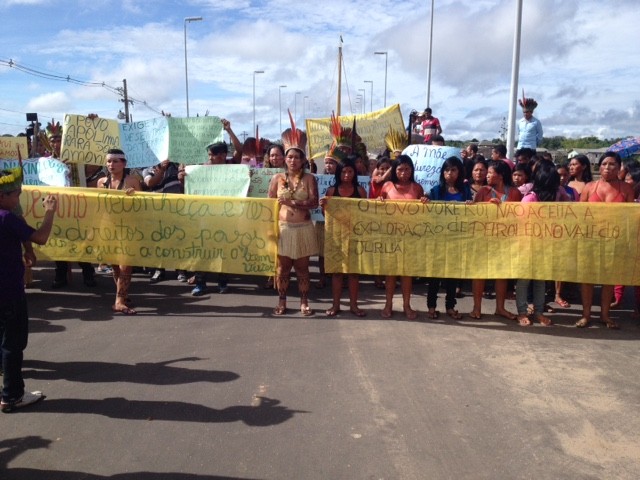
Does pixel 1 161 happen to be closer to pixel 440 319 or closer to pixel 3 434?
pixel 3 434

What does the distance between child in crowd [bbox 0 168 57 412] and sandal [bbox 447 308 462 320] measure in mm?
4176

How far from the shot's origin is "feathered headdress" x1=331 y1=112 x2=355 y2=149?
8.38 metres

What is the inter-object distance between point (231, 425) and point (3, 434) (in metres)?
1.48

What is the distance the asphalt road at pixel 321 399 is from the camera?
10.0 feet

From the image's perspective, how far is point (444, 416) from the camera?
3.59m

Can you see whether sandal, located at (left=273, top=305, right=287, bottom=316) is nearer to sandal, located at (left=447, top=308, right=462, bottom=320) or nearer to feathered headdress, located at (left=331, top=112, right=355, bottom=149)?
sandal, located at (left=447, top=308, right=462, bottom=320)

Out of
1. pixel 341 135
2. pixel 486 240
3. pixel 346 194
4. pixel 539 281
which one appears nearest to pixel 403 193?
pixel 346 194

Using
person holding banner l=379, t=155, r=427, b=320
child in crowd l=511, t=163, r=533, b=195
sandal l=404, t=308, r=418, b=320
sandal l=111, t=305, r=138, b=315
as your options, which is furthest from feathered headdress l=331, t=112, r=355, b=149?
sandal l=111, t=305, r=138, b=315

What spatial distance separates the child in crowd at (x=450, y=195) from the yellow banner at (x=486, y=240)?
0.58ft

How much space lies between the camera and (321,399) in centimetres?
383

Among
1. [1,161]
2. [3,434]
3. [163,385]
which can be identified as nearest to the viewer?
[3,434]

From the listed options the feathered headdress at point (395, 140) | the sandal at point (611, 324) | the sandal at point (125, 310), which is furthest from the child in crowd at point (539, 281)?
the sandal at point (125, 310)

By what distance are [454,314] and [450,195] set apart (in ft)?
4.47

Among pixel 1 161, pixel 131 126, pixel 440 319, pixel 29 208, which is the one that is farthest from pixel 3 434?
pixel 1 161
